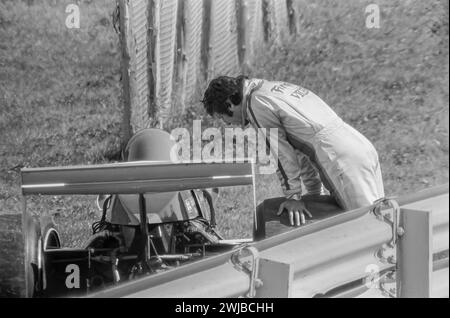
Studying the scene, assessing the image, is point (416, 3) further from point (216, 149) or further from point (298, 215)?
point (298, 215)

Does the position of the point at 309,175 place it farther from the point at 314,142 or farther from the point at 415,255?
the point at 415,255

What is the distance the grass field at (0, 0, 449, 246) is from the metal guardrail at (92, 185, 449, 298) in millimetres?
5760

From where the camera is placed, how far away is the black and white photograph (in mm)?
3018

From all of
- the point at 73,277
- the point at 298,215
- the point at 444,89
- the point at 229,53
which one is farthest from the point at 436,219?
the point at 444,89

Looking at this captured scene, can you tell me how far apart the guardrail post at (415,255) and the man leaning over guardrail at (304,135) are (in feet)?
6.10

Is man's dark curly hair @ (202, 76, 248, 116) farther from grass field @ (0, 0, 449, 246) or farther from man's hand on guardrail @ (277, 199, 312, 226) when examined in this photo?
grass field @ (0, 0, 449, 246)

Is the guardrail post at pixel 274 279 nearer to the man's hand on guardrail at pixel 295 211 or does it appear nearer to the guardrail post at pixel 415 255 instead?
the guardrail post at pixel 415 255

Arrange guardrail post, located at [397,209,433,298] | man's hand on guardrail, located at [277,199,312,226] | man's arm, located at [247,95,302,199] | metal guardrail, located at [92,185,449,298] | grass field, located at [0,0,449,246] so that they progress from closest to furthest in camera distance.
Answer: metal guardrail, located at [92,185,449,298]
guardrail post, located at [397,209,433,298]
man's hand on guardrail, located at [277,199,312,226]
man's arm, located at [247,95,302,199]
grass field, located at [0,0,449,246]

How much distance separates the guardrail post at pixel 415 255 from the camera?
3.02 m

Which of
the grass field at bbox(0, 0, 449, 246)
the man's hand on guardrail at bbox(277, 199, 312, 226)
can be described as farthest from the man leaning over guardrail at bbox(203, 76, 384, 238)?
the grass field at bbox(0, 0, 449, 246)

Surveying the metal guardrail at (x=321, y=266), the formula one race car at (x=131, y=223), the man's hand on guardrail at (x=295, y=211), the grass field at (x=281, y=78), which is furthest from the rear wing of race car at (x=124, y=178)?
the grass field at (x=281, y=78)
